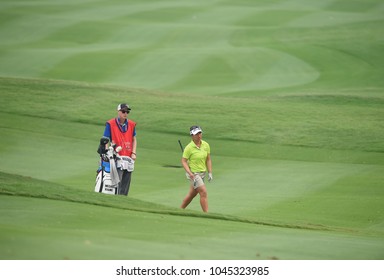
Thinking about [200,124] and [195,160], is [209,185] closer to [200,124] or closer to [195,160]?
[195,160]

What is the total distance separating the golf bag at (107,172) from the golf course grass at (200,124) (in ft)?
2.03

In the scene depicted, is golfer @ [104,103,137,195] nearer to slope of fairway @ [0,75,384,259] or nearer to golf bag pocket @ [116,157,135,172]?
golf bag pocket @ [116,157,135,172]

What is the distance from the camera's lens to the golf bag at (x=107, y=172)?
18.3 m

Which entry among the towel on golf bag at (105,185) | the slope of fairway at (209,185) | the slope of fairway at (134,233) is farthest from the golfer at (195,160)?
the slope of fairway at (134,233)

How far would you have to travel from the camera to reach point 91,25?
216ft

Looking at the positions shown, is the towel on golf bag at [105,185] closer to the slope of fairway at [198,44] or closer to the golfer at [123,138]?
the golfer at [123,138]

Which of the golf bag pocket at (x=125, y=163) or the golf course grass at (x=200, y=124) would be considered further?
the golf bag pocket at (x=125, y=163)

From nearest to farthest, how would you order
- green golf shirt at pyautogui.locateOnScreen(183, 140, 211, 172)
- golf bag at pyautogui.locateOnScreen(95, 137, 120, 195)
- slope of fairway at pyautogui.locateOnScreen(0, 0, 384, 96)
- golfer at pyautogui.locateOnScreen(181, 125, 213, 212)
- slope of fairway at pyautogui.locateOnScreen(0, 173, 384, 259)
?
1. slope of fairway at pyautogui.locateOnScreen(0, 173, 384, 259)
2. golf bag at pyautogui.locateOnScreen(95, 137, 120, 195)
3. golfer at pyautogui.locateOnScreen(181, 125, 213, 212)
4. green golf shirt at pyautogui.locateOnScreen(183, 140, 211, 172)
5. slope of fairway at pyautogui.locateOnScreen(0, 0, 384, 96)

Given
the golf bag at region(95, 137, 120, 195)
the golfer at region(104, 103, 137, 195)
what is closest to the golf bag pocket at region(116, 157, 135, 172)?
the golfer at region(104, 103, 137, 195)

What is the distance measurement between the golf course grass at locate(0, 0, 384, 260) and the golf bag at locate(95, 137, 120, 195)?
62 centimetres

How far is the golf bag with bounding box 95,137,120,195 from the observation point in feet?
60.0

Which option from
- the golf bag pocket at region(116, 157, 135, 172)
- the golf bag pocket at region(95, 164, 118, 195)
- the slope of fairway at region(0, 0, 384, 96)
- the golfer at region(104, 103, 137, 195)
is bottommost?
the golf bag pocket at region(95, 164, 118, 195)

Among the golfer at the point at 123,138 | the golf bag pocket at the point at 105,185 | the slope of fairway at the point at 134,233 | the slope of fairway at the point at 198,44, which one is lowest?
the slope of fairway at the point at 134,233

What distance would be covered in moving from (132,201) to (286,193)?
19.8 feet
